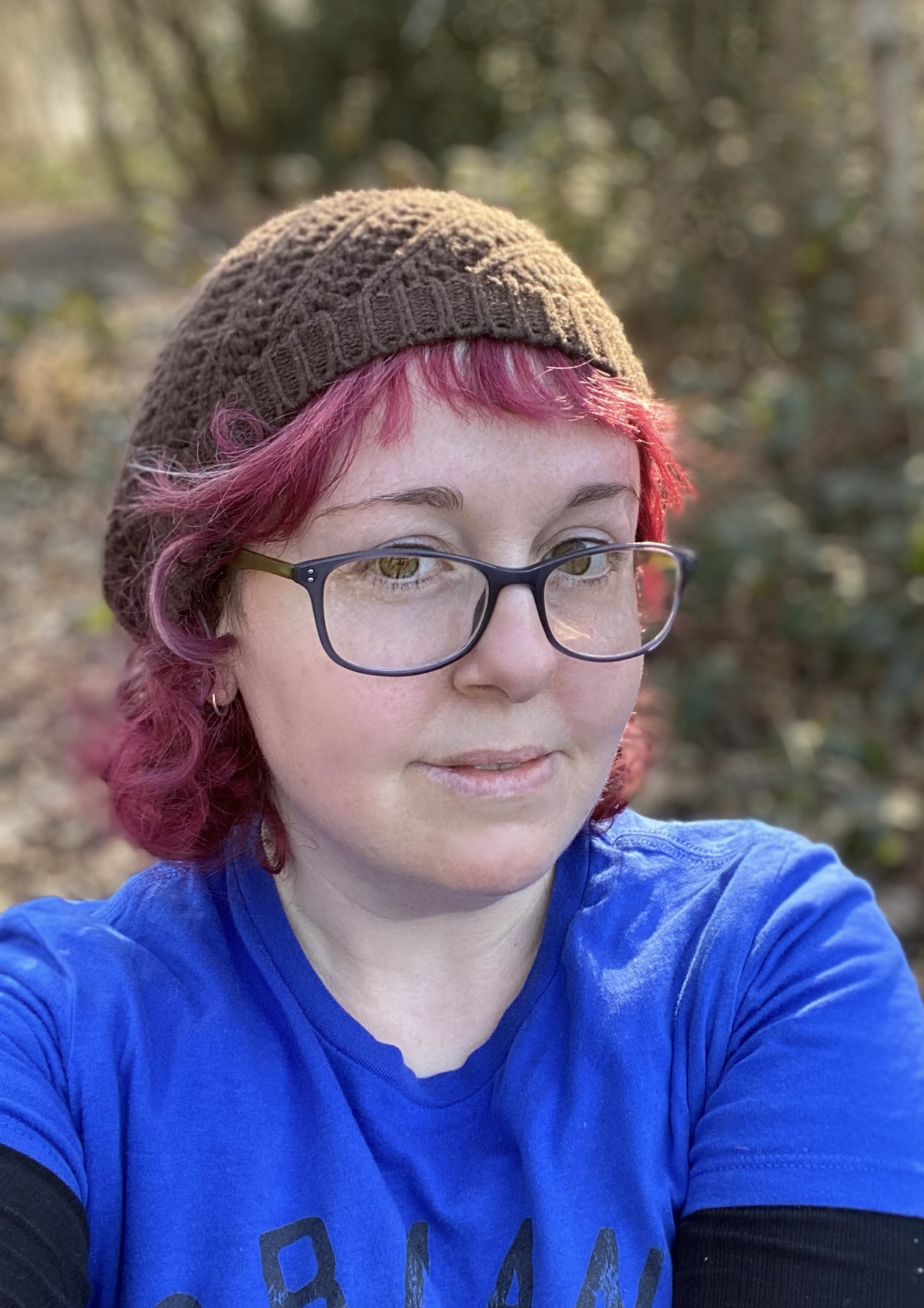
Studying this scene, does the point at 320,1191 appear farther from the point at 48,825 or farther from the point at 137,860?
the point at 48,825

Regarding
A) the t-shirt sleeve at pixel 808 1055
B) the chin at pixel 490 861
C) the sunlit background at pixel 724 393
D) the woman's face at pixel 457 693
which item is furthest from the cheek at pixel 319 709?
the sunlit background at pixel 724 393

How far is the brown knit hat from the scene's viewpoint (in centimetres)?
127

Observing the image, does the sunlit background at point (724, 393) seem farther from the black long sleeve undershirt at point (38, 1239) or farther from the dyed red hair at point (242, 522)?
the black long sleeve undershirt at point (38, 1239)

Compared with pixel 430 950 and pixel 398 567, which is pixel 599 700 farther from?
pixel 430 950

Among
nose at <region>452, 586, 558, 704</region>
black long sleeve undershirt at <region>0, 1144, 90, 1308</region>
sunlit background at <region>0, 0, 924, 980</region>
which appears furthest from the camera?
sunlit background at <region>0, 0, 924, 980</region>

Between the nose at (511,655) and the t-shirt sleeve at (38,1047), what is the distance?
0.55 metres

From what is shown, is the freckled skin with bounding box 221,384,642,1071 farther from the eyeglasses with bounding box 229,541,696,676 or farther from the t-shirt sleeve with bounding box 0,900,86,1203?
the t-shirt sleeve with bounding box 0,900,86,1203

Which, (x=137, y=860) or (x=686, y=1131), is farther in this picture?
(x=137, y=860)

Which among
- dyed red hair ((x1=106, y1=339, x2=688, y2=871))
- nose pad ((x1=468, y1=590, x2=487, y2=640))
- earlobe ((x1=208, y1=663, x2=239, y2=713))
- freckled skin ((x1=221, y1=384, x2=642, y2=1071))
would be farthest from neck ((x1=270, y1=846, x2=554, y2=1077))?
nose pad ((x1=468, y1=590, x2=487, y2=640))

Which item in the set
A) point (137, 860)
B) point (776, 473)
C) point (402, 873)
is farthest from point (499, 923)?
point (776, 473)

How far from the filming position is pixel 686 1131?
1303 mm

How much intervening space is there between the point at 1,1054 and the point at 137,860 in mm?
2337

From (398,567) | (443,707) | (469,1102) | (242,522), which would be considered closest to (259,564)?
(242,522)

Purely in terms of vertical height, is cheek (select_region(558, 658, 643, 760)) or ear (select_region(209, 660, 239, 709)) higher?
ear (select_region(209, 660, 239, 709))
